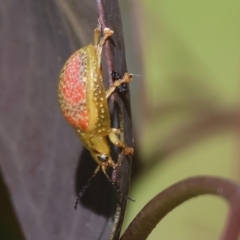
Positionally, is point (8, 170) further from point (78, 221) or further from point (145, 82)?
point (145, 82)

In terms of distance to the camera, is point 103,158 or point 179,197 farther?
point 103,158

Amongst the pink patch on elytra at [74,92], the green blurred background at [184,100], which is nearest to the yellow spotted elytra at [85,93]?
the pink patch on elytra at [74,92]

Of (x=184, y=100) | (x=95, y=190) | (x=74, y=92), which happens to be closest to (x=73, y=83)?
(x=74, y=92)

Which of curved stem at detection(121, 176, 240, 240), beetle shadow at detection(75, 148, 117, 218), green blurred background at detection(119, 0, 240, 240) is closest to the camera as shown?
curved stem at detection(121, 176, 240, 240)

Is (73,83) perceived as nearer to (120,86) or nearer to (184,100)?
(120,86)

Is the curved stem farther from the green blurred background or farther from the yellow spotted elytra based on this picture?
the green blurred background

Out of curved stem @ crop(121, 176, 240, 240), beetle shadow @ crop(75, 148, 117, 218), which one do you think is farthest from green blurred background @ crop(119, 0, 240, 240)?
curved stem @ crop(121, 176, 240, 240)

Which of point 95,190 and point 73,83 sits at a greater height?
point 73,83
